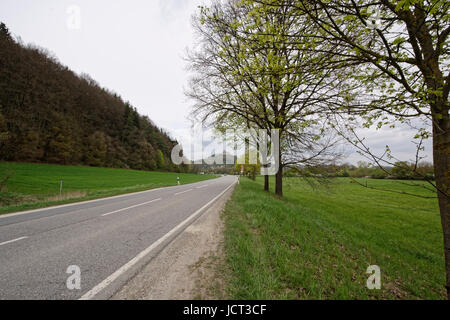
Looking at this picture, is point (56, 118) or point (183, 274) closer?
point (183, 274)

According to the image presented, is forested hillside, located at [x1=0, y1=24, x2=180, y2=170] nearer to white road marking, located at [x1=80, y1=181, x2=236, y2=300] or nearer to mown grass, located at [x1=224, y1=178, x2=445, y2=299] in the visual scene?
white road marking, located at [x1=80, y1=181, x2=236, y2=300]

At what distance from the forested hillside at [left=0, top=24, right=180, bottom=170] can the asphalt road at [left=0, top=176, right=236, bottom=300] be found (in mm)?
19771

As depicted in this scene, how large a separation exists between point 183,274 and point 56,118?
43.7m

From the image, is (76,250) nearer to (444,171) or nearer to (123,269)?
(123,269)

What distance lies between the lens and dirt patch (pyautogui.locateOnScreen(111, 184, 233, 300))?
2.00m

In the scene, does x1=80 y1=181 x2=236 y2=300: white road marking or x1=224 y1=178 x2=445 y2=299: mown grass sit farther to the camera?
x1=224 y1=178 x2=445 y2=299: mown grass

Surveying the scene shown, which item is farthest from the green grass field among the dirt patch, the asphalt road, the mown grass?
the mown grass

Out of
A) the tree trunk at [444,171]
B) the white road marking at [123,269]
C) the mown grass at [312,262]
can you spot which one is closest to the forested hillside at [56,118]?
the white road marking at [123,269]

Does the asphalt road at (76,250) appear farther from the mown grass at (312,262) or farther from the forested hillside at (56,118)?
the forested hillside at (56,118)

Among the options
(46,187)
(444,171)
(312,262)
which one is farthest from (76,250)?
(46,187)

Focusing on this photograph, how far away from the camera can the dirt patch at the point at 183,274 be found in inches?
78.5

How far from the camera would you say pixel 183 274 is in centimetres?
236

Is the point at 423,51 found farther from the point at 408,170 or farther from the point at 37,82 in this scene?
the point at 37,82

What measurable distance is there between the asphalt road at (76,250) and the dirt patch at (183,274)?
0.72 ft
